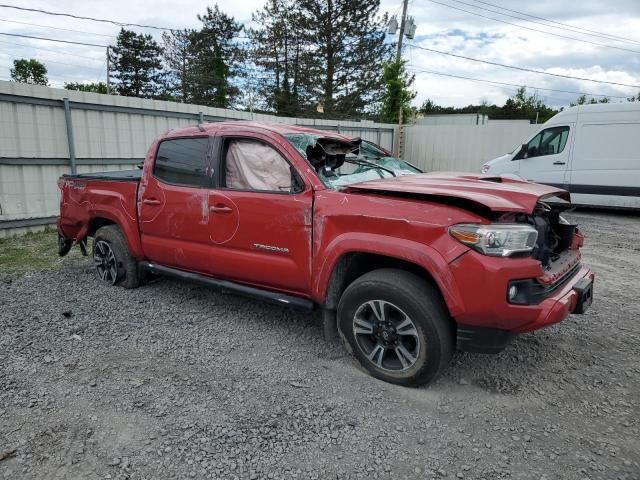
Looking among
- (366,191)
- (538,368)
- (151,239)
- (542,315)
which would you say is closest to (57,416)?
(151,239)

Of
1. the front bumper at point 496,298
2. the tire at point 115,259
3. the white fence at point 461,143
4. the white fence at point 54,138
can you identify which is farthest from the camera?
the white fence at point 461,143

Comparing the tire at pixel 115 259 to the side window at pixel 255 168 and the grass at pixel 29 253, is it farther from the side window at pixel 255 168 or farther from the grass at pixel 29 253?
the side window at pixel 255 168

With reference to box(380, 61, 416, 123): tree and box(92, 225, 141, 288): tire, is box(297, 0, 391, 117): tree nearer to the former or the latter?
box(380, 61, 416, 123): tree

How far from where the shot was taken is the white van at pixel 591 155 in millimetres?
9883

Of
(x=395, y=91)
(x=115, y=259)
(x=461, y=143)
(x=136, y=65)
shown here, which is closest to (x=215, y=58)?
(x=136, y=65)

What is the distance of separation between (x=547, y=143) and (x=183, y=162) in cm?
975

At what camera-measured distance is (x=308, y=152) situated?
3617mm

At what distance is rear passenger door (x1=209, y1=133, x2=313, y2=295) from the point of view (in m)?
3.36

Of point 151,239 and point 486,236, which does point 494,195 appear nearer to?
point 486,236

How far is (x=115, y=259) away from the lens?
4.96 m

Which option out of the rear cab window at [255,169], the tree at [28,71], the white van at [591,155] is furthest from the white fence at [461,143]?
the tree at [28,71]

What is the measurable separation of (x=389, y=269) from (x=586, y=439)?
149 centimetres

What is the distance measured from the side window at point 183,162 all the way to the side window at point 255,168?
0.86ft

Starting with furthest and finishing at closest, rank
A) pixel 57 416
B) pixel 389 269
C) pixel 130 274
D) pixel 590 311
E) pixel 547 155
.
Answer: pixel 547 155 < pixel 130 274 < pixel 590 311 < pixel 389 269 < pixel 57 416
